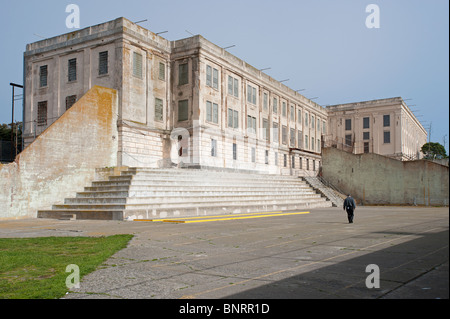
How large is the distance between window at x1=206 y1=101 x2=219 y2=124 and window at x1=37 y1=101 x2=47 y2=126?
47.1ft

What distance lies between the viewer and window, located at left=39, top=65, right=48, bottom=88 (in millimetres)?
36219

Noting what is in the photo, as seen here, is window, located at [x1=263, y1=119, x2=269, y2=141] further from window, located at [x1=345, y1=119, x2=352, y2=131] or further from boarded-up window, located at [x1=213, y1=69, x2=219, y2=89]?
window, located at [x1=345, y1=119, x2=352, y2=131]

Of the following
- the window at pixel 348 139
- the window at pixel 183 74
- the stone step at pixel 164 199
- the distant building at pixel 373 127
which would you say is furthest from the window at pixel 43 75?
the window at pixel 348 139

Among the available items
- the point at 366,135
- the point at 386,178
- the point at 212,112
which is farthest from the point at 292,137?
the point at 366,135

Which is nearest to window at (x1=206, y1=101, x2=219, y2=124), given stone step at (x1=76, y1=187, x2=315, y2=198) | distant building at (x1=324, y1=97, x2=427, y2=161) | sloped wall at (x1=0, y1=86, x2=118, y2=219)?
stone step at (x1=76, y1=187, x2=315, y2=198)

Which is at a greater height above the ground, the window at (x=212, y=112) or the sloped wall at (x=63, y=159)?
the window at (x=212, y=112)

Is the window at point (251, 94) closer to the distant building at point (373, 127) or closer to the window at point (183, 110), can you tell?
the window at point (183, 110)

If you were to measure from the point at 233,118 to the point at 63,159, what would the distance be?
2289cm

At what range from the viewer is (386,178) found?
→ 34.5 metres

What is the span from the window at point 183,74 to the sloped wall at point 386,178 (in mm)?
14883

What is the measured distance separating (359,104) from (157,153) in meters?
48.1

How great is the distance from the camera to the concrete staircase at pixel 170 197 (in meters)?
19.1

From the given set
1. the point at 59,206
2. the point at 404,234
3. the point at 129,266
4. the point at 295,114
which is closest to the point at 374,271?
the point at 129,266

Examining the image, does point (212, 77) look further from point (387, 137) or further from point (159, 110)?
→ point (387, 137)
